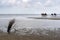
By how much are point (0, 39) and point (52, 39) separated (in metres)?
5.06

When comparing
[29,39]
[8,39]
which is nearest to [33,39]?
[29,39]

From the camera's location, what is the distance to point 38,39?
14.2 m

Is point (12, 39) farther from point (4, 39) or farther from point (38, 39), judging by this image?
point (38, 39)

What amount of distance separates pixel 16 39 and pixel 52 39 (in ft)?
11.6

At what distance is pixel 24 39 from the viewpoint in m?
14.1

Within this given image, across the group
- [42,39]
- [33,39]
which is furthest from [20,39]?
[42,39]

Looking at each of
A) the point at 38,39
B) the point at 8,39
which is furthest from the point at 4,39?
the point at 38,39

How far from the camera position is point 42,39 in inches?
557

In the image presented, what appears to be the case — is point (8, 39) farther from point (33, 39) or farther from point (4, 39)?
point (33, 39)

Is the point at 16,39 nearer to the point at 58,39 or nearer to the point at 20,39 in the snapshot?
the point at 20,39

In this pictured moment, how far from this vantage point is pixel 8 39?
13977mm

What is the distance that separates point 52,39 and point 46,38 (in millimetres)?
753

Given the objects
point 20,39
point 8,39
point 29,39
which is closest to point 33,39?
point 29,39

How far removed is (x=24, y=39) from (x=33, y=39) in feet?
2.92
